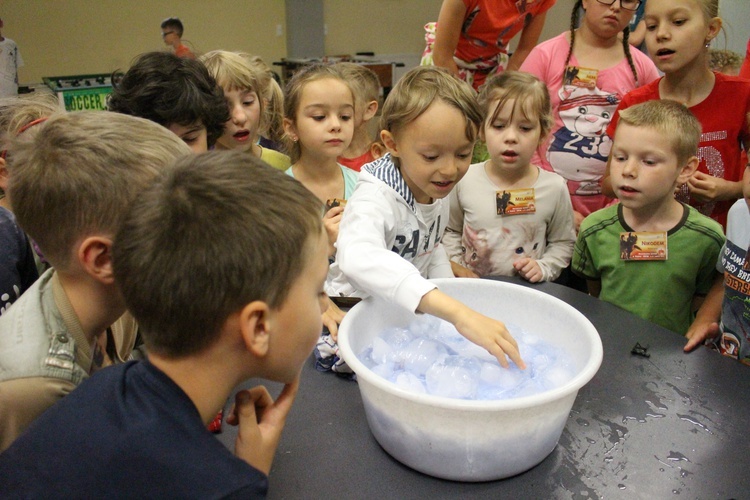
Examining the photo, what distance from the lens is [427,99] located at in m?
1.26

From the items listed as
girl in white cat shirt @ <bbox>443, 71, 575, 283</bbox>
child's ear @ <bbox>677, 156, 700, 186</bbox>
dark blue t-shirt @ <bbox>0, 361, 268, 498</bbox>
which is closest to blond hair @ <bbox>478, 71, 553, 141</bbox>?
girl in white cat shirt @ <bbox>443, 71, 575, 283</bbox>

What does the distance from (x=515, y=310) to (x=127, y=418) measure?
2.55ft

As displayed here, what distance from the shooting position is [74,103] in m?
5.30

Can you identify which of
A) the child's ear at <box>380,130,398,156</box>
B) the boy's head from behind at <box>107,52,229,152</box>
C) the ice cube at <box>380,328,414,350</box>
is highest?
the boy's head from behind at <box>107,52,229,152</box>

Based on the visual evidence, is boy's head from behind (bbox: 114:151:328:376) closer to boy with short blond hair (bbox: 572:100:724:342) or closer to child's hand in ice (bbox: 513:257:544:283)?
child's hand in ice (bbox: 513:257:544:283)

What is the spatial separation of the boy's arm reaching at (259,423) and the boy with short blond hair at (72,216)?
272 millimetres

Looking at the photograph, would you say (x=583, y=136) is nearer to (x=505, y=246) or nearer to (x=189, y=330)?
(x=505, y=246)

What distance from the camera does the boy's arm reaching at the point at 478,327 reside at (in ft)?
3.00

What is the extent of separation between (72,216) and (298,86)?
3.80ft

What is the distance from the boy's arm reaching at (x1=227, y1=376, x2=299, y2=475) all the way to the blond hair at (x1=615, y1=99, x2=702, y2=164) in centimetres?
124

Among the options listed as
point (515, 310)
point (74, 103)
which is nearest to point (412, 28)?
point (74, 103)

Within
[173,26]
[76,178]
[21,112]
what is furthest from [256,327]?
[173,26]

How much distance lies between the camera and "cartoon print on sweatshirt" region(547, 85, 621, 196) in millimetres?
2025

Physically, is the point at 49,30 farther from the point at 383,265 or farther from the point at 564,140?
the point at 383,265
